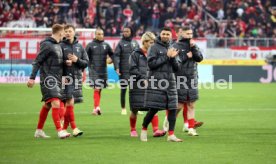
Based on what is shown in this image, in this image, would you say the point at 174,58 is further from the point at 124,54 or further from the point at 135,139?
the point at 124,54

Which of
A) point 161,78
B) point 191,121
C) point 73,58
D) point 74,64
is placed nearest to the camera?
point 161,78

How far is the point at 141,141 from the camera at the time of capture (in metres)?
14.4

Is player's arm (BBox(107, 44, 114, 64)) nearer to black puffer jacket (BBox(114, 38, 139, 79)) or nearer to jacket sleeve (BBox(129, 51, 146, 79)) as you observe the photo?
black puffer jacket (BBox(114, 38, 139, 79))

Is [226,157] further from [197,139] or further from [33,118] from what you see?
[33,118]

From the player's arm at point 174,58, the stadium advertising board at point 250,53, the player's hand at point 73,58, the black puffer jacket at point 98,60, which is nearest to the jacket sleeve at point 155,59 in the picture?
the player's arm at point 174,58

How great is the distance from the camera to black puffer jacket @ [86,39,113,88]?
21484 millimetres

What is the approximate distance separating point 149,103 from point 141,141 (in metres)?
0.76

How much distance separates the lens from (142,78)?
15.1m

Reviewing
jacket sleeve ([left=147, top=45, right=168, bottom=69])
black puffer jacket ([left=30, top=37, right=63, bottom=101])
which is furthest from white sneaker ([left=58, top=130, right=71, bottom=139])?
jacket sleeve ([left=147, top=45, right=168, bottom=69])

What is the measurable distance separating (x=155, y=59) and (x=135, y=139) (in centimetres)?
167

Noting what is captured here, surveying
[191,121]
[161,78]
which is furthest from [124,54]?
[161,78]

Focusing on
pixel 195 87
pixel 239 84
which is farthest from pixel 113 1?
pixel 195 87

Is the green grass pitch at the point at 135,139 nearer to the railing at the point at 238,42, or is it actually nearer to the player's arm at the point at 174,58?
the player's arm at the point at 174,58

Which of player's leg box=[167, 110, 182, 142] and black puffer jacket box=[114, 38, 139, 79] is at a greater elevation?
black puffer jacket box=[114, 38, 139, 79]
